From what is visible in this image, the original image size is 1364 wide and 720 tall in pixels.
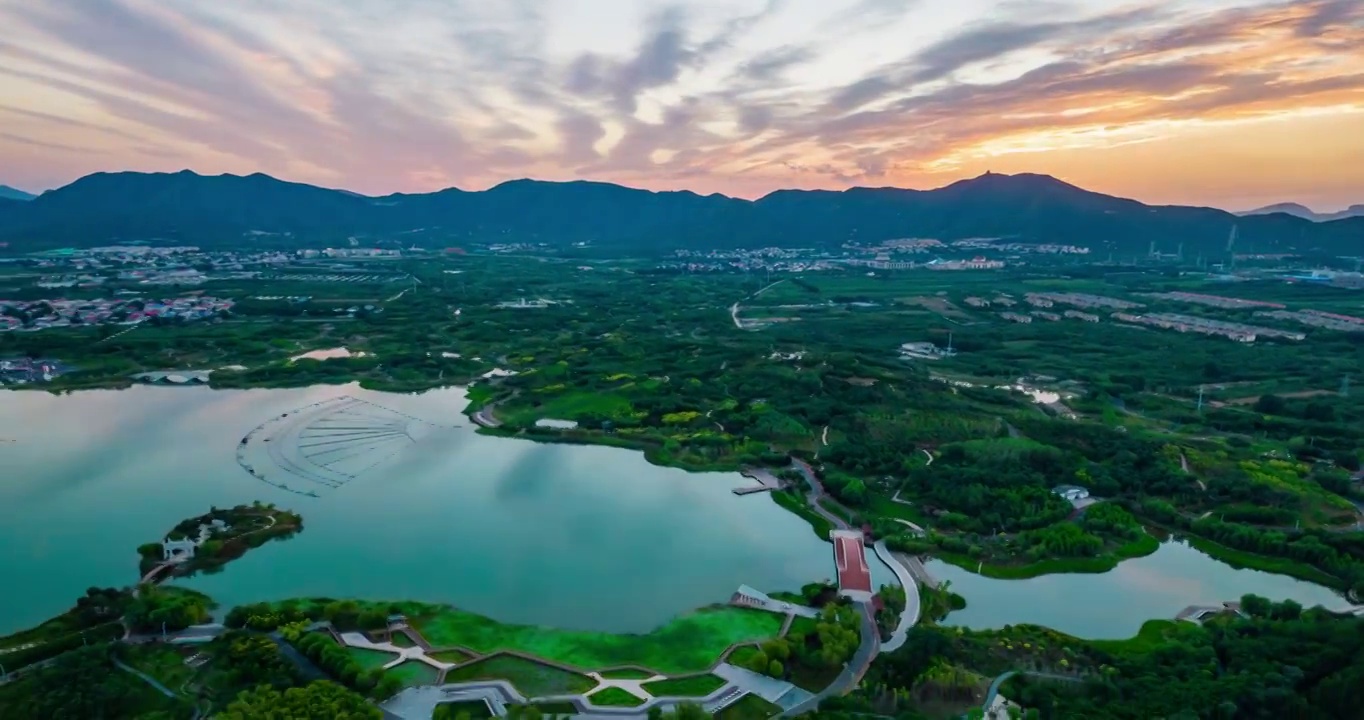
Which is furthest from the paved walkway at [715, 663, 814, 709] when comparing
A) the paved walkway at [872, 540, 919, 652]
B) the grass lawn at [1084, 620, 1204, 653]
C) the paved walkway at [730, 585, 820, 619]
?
the grass lawn at [1084, 620, 1204, 653]

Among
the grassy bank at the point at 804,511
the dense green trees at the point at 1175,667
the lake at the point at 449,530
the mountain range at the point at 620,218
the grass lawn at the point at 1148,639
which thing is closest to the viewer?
the dense green trees at the point at 1175,667

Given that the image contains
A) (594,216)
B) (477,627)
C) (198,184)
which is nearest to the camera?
(477,627)

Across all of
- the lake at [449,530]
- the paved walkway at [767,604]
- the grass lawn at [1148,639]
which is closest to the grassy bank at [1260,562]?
the lake at [449,530]

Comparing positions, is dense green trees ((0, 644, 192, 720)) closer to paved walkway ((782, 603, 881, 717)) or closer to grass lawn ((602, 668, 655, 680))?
grass lawn ((602, 668, 655, 680))

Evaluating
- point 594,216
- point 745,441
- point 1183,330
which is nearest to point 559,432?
point 745,441

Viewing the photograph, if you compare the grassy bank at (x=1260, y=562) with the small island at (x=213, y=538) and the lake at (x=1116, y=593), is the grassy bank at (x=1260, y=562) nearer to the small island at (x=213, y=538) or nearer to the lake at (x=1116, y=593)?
the lake at (x=1116, y=593)

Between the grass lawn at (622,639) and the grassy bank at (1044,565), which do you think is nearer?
the grass lawn at (622,639)

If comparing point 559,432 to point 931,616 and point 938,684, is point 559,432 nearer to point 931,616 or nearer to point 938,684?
point 931,616
